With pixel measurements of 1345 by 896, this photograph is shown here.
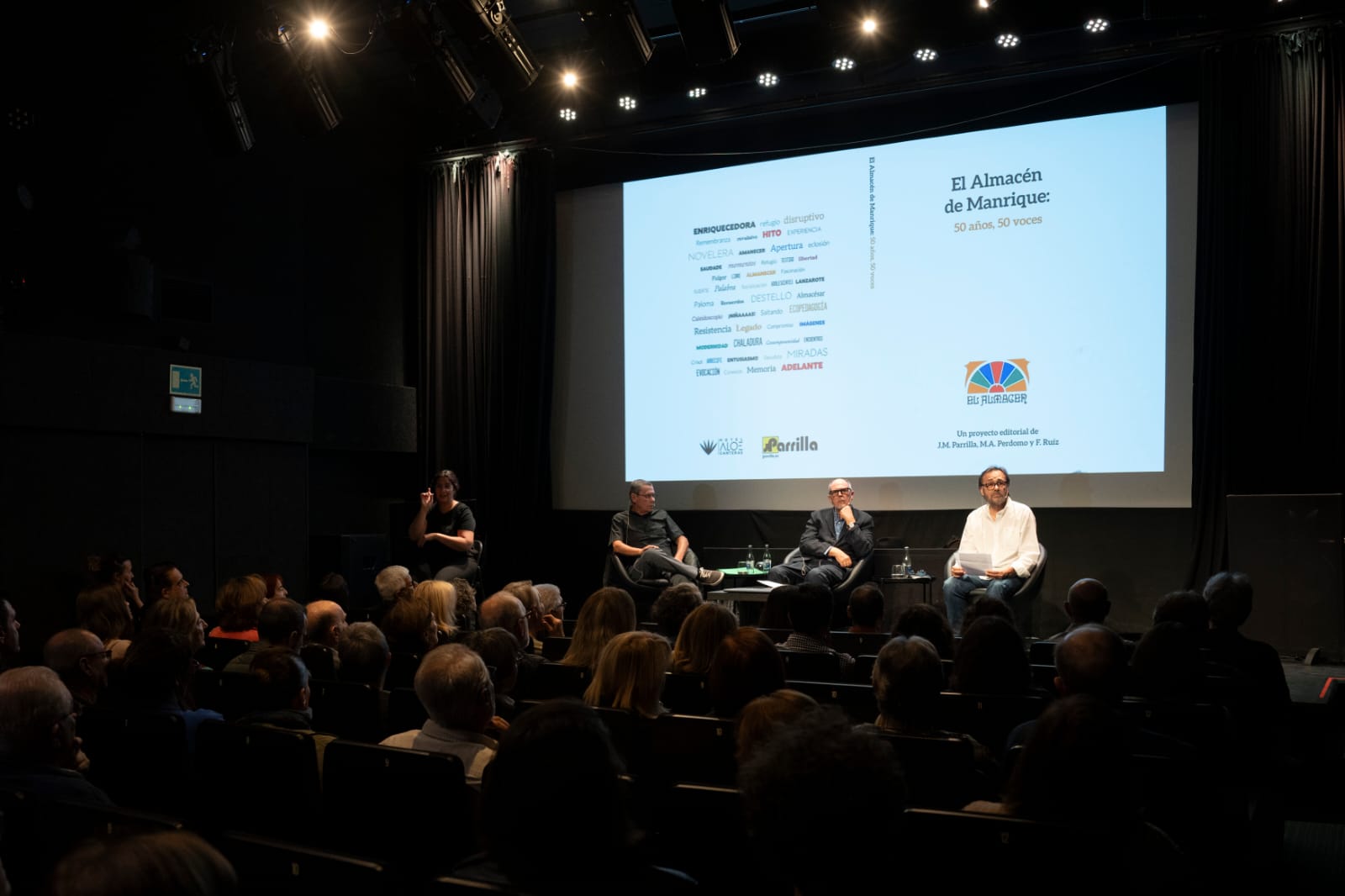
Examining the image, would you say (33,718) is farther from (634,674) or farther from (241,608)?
(241,608)

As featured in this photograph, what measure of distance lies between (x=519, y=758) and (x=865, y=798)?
55 centimetres

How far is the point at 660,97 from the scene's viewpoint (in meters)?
8.57

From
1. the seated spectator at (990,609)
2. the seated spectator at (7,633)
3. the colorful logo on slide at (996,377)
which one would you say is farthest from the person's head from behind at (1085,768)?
the colorful logo on slide at (996,377)

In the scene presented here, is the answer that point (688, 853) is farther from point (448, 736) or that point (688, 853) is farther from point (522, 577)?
point (522, 577)

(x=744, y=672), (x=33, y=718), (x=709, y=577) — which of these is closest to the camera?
(x=33, y=718)

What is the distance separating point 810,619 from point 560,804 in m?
→ 2.60

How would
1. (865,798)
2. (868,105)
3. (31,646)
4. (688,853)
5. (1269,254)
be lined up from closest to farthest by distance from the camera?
(865,798) → (688,853) → (31,646) → (1269,254) → (868,105)

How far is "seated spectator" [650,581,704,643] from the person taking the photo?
4.67 m

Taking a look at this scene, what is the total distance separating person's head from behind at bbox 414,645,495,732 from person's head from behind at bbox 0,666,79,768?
33.2 inches

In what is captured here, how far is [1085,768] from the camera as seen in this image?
1879 mm

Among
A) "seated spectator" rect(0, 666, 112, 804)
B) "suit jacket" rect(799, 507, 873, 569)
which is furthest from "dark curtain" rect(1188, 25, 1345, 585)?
"seated spectator" rect(0, 666, 112, 804)

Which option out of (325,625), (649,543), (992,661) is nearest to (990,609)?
(992,661)

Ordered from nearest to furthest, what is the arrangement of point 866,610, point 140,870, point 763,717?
1. point 140,870
2. point 763,717
3. point 866,610

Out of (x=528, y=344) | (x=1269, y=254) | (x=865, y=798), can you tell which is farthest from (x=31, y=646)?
(x=1269, y=254)
